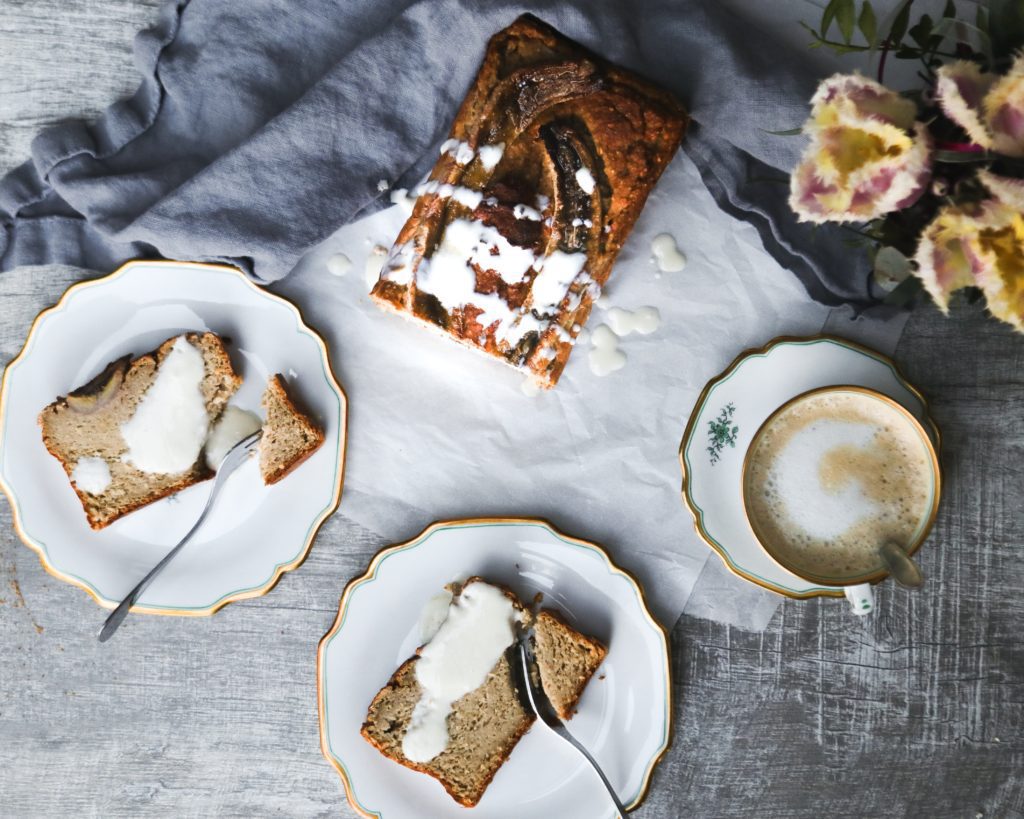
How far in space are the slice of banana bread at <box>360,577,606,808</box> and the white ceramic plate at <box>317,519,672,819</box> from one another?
0.19 feet

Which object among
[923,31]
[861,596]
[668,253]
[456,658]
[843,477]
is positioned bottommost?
[456,658]

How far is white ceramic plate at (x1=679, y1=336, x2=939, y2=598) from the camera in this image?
7.47ft

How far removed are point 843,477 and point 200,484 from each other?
6.05 ft

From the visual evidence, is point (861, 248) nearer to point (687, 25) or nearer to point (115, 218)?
point (687, 25)

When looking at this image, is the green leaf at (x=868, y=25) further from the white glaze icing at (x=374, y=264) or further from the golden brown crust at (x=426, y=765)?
the golden brown crust at (x=426, y=765)

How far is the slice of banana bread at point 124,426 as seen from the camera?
7.61 feet

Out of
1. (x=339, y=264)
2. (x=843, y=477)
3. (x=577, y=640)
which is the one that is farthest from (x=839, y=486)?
(x=339, y=264)

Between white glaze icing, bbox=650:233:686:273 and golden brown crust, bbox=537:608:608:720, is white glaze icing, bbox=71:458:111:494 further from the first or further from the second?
white glaze icing, bbox=650:233:686:273

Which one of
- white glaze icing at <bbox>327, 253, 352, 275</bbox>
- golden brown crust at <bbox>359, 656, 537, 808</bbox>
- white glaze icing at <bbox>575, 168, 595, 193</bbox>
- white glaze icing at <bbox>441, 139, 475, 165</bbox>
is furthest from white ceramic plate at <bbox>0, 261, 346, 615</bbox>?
white glaze icing at <bbox>575, 168, 595, 193</bbox>

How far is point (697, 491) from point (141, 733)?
1.88m

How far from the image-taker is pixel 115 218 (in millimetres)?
2299

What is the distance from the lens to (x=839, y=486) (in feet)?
7.09

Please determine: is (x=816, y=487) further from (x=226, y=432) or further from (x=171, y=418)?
(x=171, y=418)

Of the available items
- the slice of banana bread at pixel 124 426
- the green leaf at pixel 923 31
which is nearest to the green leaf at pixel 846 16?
the green leaf at pixel 923 31
